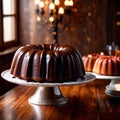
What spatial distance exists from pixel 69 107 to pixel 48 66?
0.23m

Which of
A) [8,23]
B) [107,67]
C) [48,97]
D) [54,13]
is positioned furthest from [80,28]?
[48,97]

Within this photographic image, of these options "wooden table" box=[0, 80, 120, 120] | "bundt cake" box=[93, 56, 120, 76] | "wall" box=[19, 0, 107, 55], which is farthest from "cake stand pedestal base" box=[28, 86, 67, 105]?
"wall" box=[19, 0, 107, 55]

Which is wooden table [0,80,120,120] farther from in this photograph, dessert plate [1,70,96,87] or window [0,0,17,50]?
window [0,0,17,50]

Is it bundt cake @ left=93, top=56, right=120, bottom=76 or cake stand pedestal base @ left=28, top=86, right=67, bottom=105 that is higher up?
bundt cake @ left=93, top=56, right=120, bottom=76

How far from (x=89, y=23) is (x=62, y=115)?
8.98ft

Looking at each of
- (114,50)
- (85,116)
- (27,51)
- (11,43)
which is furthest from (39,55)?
(11,43)

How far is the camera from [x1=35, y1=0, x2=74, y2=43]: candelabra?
3715 millimetres

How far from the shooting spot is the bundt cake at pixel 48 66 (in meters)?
1.47

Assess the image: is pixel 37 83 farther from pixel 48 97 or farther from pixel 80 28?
pixel 80 28

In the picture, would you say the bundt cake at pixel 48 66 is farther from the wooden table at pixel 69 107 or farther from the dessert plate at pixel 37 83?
the wooden table at pixel 69 107

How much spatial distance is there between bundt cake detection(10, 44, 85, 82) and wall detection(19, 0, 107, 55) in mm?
2487

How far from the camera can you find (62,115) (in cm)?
138

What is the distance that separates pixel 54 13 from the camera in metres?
3.88

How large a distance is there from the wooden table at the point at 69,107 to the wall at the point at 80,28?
2235mm
